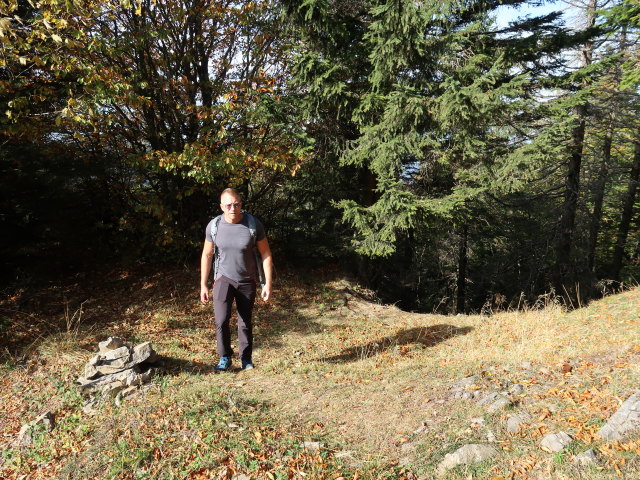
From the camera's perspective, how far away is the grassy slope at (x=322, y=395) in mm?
3002

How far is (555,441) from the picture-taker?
9.25ft

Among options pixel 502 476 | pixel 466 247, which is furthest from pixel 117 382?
pixel 466 247

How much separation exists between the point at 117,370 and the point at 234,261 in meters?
1.85

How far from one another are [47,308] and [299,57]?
6.88 meters

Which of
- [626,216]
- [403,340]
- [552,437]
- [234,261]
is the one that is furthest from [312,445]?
[626,216]

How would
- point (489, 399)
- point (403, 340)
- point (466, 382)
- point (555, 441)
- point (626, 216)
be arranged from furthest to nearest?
point (626, 216) → point (403, 340) → point (466, 382) → point (489, 399) → point (555, 441)

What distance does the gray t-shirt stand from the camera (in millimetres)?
4586

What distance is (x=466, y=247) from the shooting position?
1424 centimetres

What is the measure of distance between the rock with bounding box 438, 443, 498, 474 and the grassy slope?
→ 0.07m

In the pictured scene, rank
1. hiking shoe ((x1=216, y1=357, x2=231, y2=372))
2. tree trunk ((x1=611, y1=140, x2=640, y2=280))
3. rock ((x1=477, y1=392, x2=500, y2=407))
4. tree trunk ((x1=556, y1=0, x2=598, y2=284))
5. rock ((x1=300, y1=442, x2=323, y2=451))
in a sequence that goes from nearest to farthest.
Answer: rock ((x1=300, y1=442, x2=323, y2=451)) < rock ((x1=477, y1=392, x2=500, y2=407)) < hiking shoe ((x1=216, y1=357, x2=231, y2=372)) < tree trunk ((x1=556, y1=0, x2=598, y2=284)) < tree trunk ((x1=611, y1=140, x2=640, y2=280))

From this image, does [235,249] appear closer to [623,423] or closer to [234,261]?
[234,261]

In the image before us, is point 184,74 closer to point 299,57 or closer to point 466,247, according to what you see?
point 299,57

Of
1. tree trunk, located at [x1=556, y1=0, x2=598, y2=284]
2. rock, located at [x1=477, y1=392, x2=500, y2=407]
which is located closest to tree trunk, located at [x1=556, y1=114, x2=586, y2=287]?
tree trunk, located at [x1=556, y1=0, x2=598, y2=284]

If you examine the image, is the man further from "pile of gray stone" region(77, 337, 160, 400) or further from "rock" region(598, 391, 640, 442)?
"rock" region(598, 391, 640, 442)
